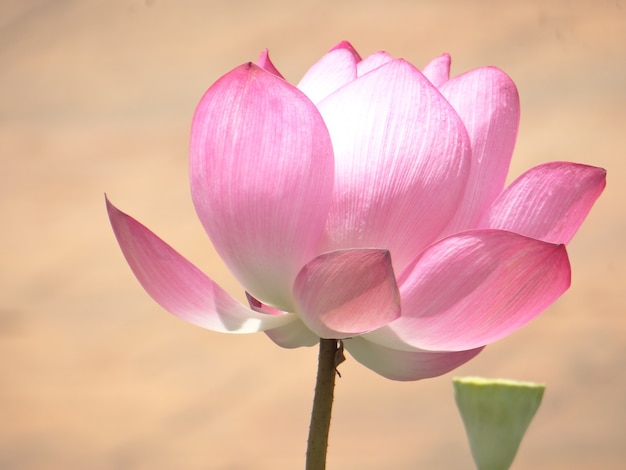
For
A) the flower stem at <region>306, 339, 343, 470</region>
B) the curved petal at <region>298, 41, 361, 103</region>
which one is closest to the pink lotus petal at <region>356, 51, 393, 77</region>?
the curved petal at <region>298, 41, 361, 103</region>

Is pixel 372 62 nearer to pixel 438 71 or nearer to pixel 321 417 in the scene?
pixel 438 71

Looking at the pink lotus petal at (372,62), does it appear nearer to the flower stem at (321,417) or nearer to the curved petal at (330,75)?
the curved petal at (330,75)

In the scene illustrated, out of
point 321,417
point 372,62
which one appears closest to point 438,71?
point 372,62

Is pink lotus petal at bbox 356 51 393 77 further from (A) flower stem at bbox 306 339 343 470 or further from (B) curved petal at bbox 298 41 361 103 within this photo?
(A) flower stem at bbox 306 339 343 470
